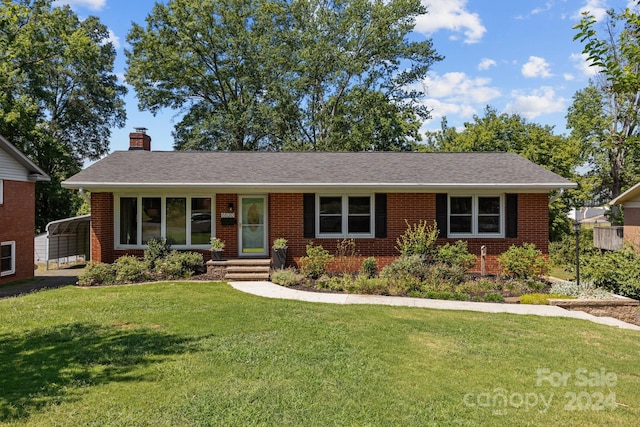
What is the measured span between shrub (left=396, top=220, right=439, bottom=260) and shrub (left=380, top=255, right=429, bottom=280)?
2.27ft

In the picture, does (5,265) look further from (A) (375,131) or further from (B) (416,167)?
(A) (375,131)

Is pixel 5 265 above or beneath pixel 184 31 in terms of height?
beneath

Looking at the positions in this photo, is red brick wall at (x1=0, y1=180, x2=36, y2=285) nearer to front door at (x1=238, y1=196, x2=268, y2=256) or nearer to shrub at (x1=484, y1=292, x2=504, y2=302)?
front door at (x1=238, y1=196, x2=268, y2=256)

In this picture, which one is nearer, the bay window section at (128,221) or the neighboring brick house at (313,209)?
the neighboring brick house at (313,209)

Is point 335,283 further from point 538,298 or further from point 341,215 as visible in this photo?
point 538,298

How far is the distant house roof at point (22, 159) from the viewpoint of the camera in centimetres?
1270

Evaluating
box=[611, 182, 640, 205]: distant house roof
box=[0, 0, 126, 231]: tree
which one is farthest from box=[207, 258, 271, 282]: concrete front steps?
box=[0, 0, 126, 231]: tree

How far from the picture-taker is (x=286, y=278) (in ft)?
36.4

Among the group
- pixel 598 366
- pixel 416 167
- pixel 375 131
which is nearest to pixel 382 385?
pixel 598 366

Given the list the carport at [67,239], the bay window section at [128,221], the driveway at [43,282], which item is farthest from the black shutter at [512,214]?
the carport at [67,239]

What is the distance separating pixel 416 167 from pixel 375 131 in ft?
48.6

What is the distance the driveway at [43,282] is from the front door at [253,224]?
5370 mm

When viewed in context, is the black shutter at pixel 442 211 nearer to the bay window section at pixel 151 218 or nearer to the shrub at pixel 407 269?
the shrub at pixel 407 269

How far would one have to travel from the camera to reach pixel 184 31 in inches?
1100
